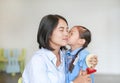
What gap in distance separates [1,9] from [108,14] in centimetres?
265

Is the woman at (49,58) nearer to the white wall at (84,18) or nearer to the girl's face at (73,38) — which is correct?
the girl's face at (73,38)

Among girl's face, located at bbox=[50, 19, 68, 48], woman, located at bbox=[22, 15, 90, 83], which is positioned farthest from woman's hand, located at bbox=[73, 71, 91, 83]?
girl's face, located at bbox=[50, 19, 68, 48]

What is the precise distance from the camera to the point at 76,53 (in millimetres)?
1790

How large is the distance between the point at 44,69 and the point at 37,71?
5 cm

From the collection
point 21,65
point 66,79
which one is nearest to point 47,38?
point 66,79

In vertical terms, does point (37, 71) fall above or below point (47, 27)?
below

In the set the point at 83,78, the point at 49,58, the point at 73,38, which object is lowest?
the point at 83,78

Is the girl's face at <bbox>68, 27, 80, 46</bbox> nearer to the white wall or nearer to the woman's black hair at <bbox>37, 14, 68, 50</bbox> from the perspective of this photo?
the woman's black hair at <bbox>37, 14, 68, 50</bbox>

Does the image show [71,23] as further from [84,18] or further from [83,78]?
[83,78]

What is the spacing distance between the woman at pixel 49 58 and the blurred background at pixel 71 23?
4.39 metres

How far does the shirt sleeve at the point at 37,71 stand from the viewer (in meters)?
1.54

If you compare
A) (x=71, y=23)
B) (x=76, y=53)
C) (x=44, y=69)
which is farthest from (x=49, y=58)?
(x=71, y=23)

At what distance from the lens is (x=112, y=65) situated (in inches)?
243

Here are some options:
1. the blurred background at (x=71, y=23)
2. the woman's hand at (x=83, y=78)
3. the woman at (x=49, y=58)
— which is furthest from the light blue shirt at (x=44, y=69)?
the blurred background at (x=71, y=23)
